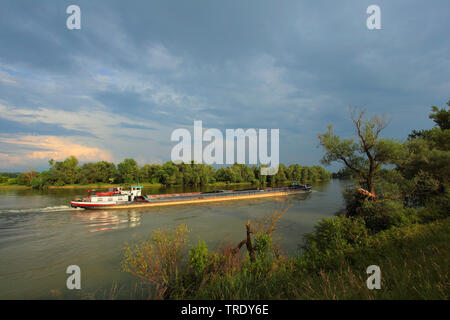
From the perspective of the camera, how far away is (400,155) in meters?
15.0

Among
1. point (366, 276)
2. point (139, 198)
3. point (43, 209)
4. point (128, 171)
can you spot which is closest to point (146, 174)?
point (128, 171)

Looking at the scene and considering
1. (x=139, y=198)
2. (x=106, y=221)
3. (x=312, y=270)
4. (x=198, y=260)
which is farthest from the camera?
(x=139, y=198)

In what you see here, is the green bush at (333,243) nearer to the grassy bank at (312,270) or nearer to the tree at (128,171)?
the grassy bank at (312,270)

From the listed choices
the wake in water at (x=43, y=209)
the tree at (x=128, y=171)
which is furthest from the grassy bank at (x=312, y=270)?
the tree at (x=128, y=171)

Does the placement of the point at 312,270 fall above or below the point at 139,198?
above

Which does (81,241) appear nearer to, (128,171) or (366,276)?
(366,276)

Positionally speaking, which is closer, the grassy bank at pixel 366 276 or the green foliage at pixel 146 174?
the grassy bank at pixel 366 276

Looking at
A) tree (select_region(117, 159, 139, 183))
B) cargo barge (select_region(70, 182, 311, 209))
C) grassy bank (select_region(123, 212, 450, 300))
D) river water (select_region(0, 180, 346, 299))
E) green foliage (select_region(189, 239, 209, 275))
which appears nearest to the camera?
grassy bank (select_region(123, 212, 450, 300))

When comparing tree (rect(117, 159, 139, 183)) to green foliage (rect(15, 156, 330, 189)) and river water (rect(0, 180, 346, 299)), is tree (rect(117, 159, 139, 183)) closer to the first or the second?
green foliage (rect(15, 156, 330, 189))

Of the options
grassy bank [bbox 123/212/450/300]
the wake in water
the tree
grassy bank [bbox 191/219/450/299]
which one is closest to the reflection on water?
the wake in water

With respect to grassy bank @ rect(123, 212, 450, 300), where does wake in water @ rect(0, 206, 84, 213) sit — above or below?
below

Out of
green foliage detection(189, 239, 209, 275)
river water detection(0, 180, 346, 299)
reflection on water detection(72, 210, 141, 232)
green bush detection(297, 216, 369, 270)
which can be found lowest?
reflection on water detection(72, 210, 141, 232)

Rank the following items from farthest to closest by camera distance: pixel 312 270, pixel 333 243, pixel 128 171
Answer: pixel 128 171
pixel 333 243
pixel 312 270
